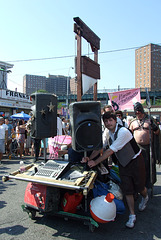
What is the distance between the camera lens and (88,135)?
9.98 feet

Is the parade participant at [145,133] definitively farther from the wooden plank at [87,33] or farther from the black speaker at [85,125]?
the wooden plank at [87,33]

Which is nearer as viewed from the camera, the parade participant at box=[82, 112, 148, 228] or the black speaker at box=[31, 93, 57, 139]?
the parade participant at box=[82, 112, 148, 228]

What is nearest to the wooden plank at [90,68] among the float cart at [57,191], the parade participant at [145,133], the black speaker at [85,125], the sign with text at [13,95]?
the parade participant at [145,133]

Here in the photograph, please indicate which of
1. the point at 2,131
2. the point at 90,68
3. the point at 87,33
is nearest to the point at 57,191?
the point at 90,68

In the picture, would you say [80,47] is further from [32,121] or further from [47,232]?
[47,232]

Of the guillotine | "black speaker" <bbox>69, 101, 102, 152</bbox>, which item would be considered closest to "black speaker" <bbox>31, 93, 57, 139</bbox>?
"black speaker" <bbox>69, 101, 102, 152</bbox>

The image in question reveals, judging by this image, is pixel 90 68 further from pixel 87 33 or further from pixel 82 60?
pixel 87 33

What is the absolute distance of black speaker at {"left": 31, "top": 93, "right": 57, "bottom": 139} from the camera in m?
3.52

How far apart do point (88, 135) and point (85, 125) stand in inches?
6.2

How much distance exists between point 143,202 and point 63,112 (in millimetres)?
18789

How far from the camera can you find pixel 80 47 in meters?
4.57

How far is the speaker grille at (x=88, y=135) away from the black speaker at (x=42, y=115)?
2.65 ft

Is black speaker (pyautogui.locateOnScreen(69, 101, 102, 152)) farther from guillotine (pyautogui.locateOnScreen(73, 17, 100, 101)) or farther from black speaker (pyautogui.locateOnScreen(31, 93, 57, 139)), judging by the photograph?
guillotine (pyautogui.locateOnScreen(73, 17, 100, 101))

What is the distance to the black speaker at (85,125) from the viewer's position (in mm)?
3006
